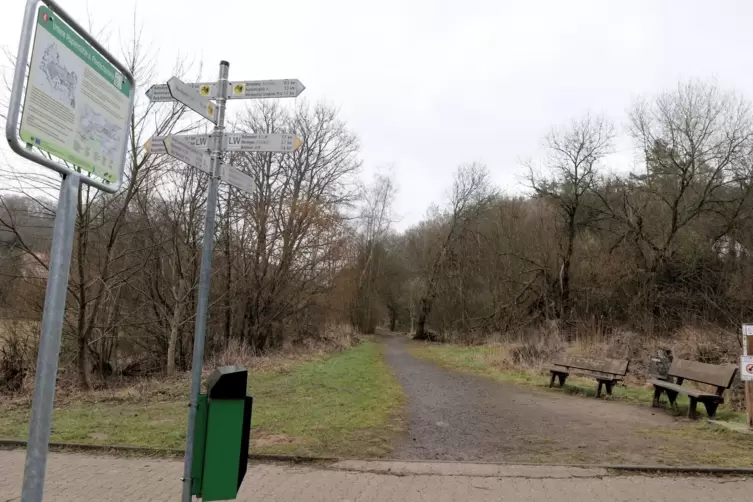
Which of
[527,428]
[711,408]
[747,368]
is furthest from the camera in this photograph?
[711,408]

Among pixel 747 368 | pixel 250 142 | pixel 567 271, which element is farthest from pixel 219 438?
pixel 567 271

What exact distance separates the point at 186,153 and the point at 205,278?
89cm

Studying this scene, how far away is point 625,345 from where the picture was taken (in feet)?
52.2

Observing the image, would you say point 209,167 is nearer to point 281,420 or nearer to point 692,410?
point 281,420

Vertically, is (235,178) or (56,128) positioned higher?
(235,178)

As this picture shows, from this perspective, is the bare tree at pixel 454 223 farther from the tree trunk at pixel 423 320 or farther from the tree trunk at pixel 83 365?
the tree trunk at pixel 83 365

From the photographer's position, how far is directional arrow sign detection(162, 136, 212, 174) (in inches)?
136

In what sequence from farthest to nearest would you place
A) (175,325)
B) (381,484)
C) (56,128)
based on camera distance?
(175,325), (381,484), (56,128)

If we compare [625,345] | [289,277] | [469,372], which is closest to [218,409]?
[469,372]

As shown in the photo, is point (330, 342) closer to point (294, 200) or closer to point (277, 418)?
point (294, 200)

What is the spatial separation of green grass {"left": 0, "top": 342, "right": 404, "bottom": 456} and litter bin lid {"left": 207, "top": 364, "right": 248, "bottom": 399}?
267cm

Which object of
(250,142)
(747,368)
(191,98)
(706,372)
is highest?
(191,98)

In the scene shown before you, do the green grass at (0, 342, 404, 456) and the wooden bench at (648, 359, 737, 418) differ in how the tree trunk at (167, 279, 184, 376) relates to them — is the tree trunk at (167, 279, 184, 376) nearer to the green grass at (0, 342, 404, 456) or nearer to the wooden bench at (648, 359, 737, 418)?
the green grass at (0, 342, 404, 456)

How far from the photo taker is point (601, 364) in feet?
37.7
